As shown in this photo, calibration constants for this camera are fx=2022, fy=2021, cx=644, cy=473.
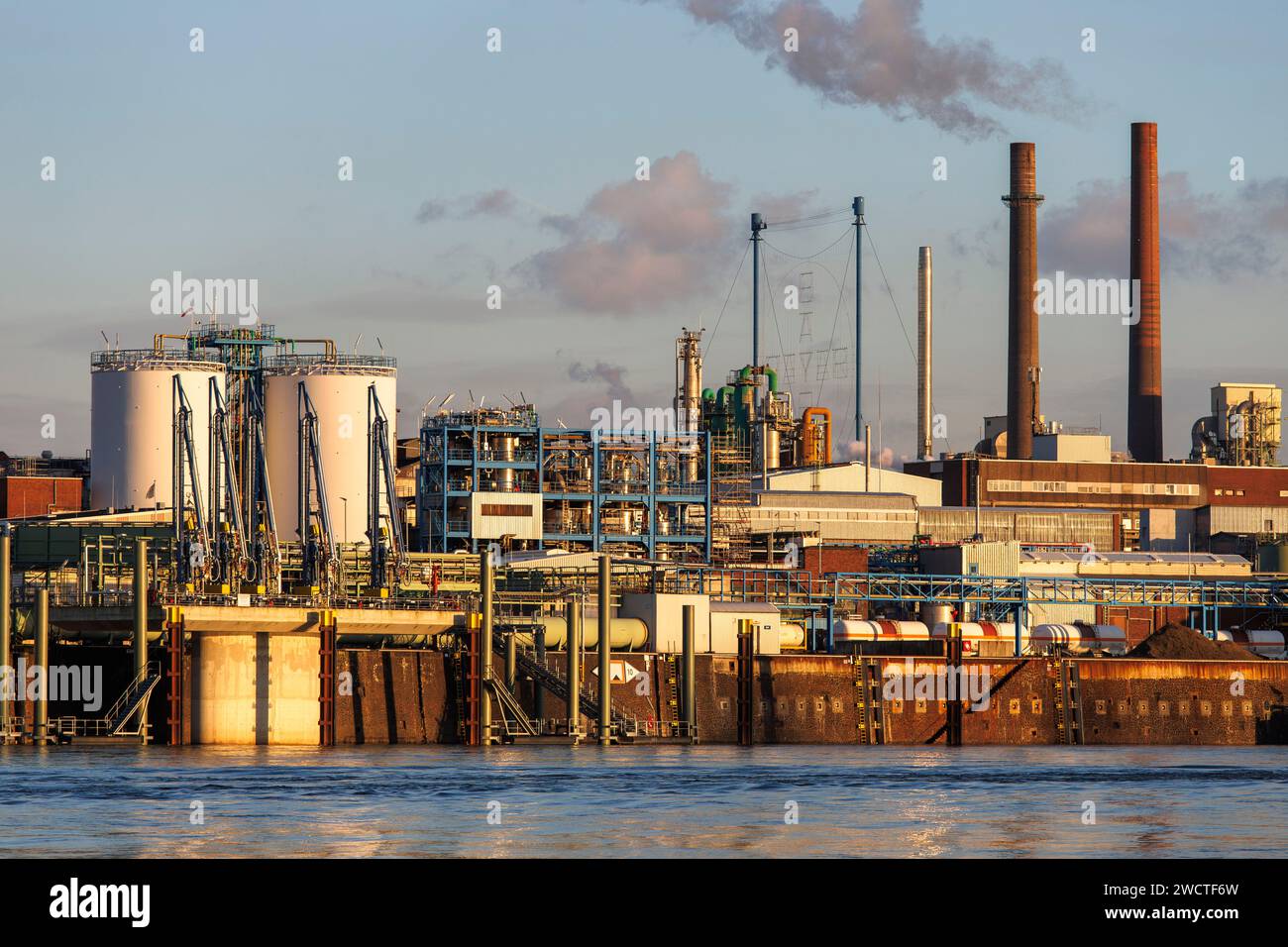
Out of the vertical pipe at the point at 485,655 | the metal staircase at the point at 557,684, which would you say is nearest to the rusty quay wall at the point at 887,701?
the metal staircase at the point at 557,684

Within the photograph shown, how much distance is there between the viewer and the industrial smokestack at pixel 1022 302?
15538cm

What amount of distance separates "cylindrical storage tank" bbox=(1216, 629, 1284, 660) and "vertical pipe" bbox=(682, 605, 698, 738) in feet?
110

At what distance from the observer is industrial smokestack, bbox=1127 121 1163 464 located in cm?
15600

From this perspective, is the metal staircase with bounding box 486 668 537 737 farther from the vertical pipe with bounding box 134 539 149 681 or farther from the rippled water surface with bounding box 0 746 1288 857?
the vertical pipe with bounding box 134 539 149 681

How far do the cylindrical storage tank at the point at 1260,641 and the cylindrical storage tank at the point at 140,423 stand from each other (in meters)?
53.0

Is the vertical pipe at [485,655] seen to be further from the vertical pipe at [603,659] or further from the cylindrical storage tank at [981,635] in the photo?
the cylindrical storage tank at [981,635]

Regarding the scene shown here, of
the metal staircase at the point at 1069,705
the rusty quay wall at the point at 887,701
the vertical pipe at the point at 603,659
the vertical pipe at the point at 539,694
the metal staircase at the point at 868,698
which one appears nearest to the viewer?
the vertical pipe at the point at 603,659

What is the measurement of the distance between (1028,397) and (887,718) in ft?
244

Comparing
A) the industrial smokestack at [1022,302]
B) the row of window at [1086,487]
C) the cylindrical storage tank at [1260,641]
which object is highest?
the industrial smokestack at [1022,302]

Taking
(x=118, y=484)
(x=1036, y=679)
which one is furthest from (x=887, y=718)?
(x=118, y=484)

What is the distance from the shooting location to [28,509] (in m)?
111

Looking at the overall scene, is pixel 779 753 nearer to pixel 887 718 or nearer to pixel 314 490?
pixel 887 718

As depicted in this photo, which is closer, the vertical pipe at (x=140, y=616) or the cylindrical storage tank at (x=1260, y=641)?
the vertical pipe at (x=140, y=616)

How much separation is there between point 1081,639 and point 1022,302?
59.3 m
